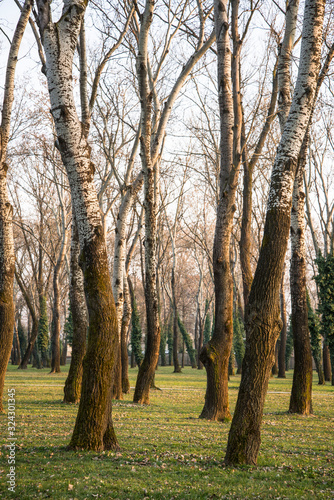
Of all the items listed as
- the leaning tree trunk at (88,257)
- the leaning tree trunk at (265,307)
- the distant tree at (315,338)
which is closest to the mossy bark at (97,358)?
the leaning tree trunk at (88,257)

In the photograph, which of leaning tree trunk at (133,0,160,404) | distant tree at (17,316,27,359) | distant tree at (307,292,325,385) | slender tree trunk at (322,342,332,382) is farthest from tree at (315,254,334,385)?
distant tree at (17,316,27,359)

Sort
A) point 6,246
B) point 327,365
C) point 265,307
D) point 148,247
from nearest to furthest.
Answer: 1. point 265,307
2. point 6,246
3. point 148,247
4. point 327,365

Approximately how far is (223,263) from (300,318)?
257cm

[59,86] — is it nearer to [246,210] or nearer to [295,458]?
[295,458]

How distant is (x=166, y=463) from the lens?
5016 millimetres

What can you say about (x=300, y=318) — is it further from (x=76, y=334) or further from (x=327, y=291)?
(x=327, y=291)

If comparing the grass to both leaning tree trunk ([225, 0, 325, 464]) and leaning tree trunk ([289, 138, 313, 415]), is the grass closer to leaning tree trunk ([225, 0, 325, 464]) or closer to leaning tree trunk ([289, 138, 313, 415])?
leaning tree trunk ([225, 0, 325, 464])

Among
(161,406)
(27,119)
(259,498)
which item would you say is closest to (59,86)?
(259,498)

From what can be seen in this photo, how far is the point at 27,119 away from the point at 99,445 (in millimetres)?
18751

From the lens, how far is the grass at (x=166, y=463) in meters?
3.99

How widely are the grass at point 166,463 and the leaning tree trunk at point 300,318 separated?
1014 millimetres

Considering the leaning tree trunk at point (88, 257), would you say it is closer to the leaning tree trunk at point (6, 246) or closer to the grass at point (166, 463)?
the grass at point (166, 463)

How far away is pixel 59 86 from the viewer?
5.30m

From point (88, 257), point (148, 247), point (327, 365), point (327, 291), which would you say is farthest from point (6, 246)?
point (327, 365)
